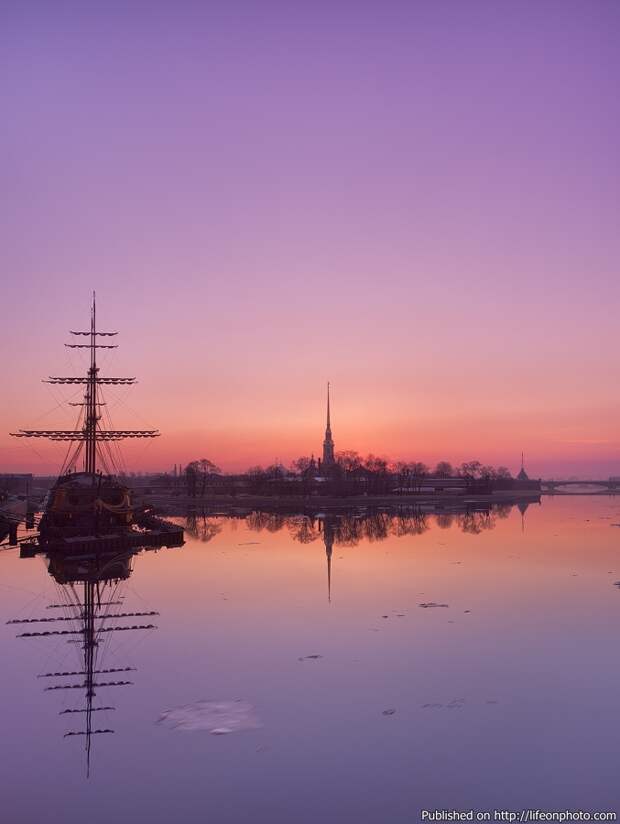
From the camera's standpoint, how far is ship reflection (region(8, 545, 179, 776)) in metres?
15.4

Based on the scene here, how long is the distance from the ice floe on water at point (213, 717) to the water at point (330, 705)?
63 millimetres

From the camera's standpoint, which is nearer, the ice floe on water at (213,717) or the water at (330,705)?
the water at (330,705)

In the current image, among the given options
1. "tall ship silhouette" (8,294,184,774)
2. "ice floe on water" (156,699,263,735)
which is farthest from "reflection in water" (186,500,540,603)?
"ice floe on water" (156,699,263,735)

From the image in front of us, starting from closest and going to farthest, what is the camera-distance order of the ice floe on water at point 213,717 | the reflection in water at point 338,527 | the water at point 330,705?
the water at point 330,705 → the ice floe on water at point 213,717 → the reflection in water at point 338,527

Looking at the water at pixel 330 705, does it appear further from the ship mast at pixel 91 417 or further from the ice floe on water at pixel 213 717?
the ship mast at pixel 91 417

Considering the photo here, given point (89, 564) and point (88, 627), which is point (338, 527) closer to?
point (89, 564)

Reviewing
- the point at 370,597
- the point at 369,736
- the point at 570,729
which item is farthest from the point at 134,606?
the point at 570,729

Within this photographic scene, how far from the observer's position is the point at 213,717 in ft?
47.1

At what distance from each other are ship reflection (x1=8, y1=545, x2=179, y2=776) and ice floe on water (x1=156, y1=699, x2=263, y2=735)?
1194mm

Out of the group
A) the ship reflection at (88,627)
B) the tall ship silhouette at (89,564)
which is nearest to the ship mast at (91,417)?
the tall ship silhouette at (89,564)

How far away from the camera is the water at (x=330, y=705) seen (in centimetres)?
1107

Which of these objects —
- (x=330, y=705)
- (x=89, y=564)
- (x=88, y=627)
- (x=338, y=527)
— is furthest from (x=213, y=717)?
(x=338, y=527)

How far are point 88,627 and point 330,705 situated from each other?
10.9 metres

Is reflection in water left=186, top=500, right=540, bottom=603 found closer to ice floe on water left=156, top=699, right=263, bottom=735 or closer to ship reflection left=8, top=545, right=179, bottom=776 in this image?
ship reflection left=8, top=545, right=179, bottom=776
